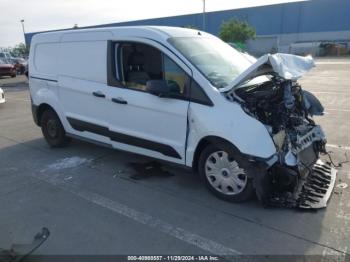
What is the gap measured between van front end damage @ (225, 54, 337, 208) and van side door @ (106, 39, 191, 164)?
0.73 meters

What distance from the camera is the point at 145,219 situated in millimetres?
3709

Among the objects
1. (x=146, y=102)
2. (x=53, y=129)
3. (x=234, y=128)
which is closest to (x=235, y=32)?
(x=53, y=129)

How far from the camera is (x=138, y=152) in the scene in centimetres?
Result: 484

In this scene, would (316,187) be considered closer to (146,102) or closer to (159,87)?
(159,87)

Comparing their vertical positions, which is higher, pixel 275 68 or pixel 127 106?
pixel 275 68

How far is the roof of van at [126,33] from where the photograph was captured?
15.0ft

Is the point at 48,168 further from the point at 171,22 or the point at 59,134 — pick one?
the point at 171,22

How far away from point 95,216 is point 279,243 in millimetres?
1933

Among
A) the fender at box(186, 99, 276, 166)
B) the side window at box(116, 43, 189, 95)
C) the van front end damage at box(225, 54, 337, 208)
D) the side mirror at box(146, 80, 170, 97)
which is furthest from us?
the side window at box(116, 43, 189, 95)

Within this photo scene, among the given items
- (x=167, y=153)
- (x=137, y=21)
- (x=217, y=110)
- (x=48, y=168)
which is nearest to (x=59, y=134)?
(x=48, y=168)

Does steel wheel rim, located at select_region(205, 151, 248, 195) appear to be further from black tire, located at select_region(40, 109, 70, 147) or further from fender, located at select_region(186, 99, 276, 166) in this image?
black tire, located at select_region(40, 109, 70, 147)

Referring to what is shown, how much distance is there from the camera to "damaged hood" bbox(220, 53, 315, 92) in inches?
148

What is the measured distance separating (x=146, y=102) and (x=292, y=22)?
229ft

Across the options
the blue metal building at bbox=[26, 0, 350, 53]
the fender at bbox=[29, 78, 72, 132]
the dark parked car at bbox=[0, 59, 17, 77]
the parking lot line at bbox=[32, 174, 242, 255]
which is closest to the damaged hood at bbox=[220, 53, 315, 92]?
the parking lot line at bbox=[32, 174, 242, 255]
